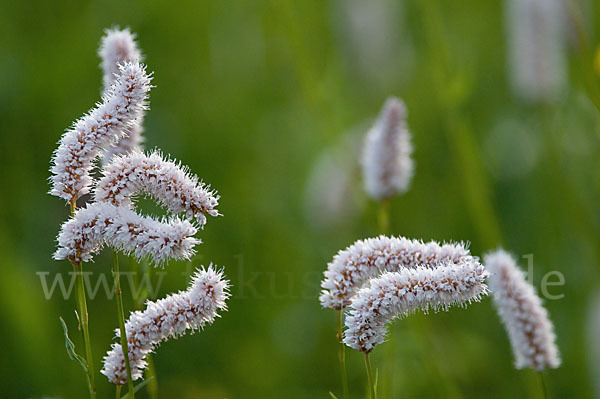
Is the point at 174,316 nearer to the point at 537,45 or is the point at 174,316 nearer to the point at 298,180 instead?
the point at 537,45

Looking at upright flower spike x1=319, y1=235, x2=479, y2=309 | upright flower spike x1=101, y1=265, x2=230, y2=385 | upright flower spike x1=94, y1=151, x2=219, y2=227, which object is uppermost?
upright flower spike x1=94, y1=151, x2=219, y2=227

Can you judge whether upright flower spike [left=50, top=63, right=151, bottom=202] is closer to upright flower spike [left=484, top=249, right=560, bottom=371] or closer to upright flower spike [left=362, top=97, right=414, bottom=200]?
upright flower spike [left=484, top=249, right=560, bottom=371]

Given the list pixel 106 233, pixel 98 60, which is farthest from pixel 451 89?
pixel 98 60

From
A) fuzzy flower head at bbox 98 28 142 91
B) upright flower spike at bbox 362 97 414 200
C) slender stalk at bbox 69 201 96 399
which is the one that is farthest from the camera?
upright flower spike at bbox 362 97 414 200

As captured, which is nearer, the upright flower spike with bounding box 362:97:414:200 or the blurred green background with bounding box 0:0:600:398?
the upright flower spike with bounding box 362:97:414:200

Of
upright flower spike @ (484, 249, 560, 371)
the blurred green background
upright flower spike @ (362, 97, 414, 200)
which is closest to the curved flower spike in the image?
upright flower spike @ (484, 249, 560, 371)

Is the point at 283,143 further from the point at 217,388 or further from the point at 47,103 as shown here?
the point at 217,388

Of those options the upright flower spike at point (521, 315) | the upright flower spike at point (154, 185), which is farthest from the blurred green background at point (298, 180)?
the upright flower spike at point (154, 185)
